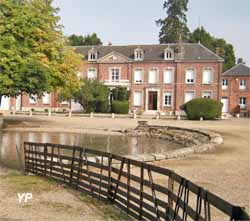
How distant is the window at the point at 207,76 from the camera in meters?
54.0

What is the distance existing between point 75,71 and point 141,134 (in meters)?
8.12

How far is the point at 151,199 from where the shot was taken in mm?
6672

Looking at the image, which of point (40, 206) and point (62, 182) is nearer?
point (40, 206)

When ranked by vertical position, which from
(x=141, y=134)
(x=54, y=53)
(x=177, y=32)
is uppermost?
(x=177, y=32)

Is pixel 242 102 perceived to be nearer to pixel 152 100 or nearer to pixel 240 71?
pixel 240 71

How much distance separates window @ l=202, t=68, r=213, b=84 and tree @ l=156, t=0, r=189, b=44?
25202mm

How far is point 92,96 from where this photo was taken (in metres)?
49.8

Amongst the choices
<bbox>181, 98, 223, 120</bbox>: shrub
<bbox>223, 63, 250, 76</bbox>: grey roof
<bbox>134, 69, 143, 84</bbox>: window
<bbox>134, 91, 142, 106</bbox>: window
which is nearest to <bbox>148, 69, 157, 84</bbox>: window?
<bbox>134, 69, 143, 84</bbox>: window

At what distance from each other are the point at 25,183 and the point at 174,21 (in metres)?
72.6

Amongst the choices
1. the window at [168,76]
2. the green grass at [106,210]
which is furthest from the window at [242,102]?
the green grass at [106,210]

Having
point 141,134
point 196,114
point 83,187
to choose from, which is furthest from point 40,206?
point 196,114

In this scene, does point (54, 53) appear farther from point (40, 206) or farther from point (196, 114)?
point (40, 206)

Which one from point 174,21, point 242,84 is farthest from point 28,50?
point 174,21

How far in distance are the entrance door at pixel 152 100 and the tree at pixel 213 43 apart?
2566cm
